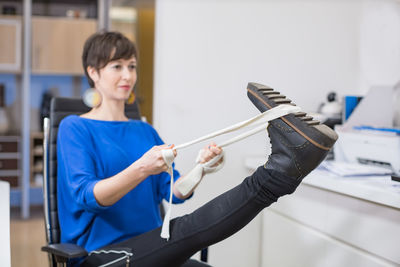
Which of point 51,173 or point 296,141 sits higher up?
point 296,141

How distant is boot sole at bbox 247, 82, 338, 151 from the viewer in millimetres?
1154

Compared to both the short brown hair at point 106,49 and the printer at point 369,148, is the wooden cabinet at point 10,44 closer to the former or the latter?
the short brown hair at point 106,49

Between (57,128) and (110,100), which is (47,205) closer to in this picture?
(57,128)

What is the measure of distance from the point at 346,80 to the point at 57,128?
1568mm

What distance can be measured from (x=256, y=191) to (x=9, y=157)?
3.48 m

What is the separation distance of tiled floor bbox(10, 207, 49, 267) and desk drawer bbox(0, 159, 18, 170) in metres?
0.44

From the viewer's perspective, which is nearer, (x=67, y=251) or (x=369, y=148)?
(x=67, y=251)

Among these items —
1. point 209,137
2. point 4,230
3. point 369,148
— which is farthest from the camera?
point 369,148

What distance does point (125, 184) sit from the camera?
1.35 m

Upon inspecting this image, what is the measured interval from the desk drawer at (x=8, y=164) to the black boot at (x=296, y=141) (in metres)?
3.46

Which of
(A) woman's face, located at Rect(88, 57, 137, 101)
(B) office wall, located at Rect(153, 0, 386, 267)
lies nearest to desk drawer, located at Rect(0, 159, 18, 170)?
(B) office wall, located at Rect(153, 0, 386, 267)

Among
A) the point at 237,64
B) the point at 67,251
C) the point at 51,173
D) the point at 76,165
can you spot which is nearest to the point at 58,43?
the point at 237,64

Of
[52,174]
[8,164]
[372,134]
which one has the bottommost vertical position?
[8,164]

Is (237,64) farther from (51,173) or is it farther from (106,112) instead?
(51,173)
